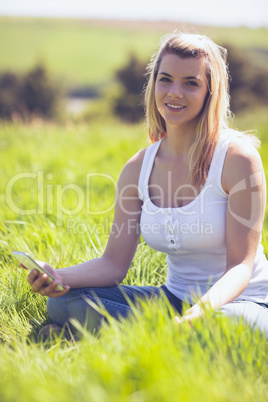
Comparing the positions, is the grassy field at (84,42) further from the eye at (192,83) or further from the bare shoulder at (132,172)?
the eye at (192,83)

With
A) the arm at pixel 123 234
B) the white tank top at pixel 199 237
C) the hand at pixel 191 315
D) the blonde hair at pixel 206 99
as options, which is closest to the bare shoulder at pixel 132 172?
the arm at pixel 123 234

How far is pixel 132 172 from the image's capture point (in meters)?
2.15

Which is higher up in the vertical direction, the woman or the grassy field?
the grassy field

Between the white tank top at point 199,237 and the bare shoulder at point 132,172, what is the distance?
5.8 inches

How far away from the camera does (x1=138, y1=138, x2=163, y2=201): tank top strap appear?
2.09 meters

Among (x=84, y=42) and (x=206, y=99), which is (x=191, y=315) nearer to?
(x=206, y=99)

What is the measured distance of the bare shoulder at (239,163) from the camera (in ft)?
5.92

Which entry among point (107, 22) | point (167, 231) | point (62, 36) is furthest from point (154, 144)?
point (107, 22)

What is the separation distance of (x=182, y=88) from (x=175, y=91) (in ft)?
0.13

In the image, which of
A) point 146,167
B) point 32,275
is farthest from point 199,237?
point 32,275

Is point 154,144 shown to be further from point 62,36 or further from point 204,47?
point 62,36

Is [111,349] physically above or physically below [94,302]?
above

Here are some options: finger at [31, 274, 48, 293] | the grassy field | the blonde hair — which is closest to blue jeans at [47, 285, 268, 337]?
finger at [31, 274, 48, 293]

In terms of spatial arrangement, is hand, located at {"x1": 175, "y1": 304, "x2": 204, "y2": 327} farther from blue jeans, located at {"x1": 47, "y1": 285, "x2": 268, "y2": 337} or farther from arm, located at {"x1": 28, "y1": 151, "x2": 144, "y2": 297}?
arm, located at {"x1": 28, "y1": 151, "x2": 144, "y2": 297}
